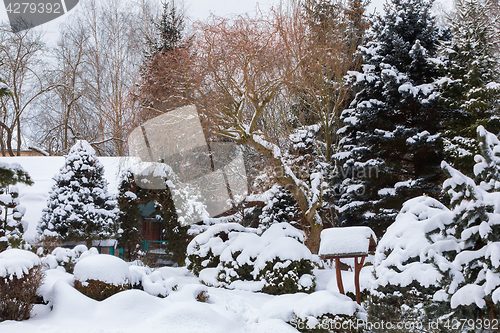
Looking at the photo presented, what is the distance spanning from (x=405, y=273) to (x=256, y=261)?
15.5ft

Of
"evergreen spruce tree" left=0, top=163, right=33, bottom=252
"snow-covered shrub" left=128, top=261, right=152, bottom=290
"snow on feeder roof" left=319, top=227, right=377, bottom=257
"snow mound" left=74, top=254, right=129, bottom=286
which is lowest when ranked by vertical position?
"snow-covered shrub" left=128, top=261, right=152, bottom=290

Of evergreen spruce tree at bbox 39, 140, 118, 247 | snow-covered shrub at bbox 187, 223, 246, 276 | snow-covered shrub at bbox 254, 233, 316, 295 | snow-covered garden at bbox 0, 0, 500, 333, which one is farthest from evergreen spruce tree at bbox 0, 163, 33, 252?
snow-covered shrub at bbox 254, 233, 316, 295

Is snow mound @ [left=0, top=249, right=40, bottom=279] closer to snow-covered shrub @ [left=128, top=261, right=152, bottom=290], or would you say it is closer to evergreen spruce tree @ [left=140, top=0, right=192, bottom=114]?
snow-covered shrub @ [left=128, top=261, right=152, bottom=290]

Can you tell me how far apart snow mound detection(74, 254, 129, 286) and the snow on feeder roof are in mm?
3690

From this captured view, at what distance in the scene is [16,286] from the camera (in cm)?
503

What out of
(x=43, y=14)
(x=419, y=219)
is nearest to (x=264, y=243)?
(x=419, y=219)

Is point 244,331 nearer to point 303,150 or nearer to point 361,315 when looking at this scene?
point 361,315

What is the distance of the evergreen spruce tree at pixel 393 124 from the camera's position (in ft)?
35.0

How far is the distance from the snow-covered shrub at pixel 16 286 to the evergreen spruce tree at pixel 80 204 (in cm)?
551

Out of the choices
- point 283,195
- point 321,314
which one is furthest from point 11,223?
point 321,314

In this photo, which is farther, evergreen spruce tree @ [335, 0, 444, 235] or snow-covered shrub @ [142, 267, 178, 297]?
evergreen spruce tree @ [335, 0, 444, 235]

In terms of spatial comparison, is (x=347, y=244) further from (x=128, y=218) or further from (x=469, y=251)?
(x=128, y=218)

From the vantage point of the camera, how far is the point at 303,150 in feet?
43.5

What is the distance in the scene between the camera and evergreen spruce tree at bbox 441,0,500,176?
9.44 m
